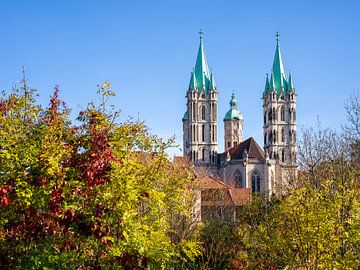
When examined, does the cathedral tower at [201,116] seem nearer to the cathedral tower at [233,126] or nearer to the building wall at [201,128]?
the building wall at [201,128]

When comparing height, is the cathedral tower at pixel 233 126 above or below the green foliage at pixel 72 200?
above

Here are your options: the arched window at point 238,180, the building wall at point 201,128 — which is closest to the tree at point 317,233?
the arched window at point 238,180

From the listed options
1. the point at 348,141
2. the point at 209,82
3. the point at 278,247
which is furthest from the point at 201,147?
the point at 278,247

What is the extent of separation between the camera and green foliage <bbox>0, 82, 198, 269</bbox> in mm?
8883

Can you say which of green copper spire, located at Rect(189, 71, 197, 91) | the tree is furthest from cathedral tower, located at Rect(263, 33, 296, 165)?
the tree

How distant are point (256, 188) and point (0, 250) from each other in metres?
75.6

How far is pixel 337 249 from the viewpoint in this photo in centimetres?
1248

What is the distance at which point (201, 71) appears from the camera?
101 m

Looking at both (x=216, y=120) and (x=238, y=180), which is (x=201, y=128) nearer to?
(x=216, y=120)

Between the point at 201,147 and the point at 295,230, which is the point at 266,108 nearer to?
the point at 201,147

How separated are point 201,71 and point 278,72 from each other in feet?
46.6

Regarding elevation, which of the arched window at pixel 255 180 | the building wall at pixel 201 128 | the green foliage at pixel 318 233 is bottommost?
the green foliage at pixel 318 233

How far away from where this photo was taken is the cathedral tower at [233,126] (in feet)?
356

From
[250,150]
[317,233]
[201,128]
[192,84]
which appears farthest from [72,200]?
[192,84]
